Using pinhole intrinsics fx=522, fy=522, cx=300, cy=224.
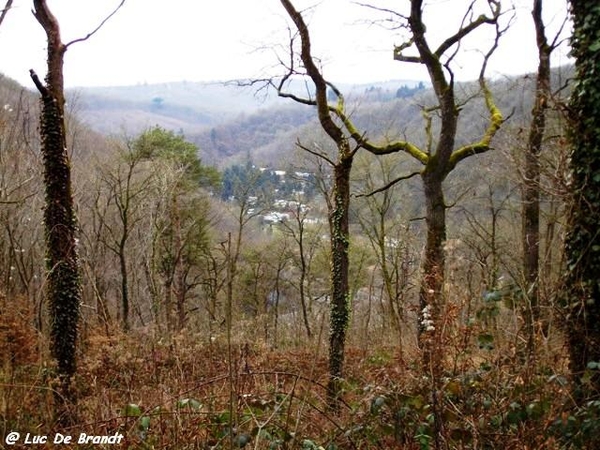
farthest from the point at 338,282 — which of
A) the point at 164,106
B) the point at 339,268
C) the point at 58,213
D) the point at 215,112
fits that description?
the point at 215,112

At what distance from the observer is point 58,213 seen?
26.0 ft

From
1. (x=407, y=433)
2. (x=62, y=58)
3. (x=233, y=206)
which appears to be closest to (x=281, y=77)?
(x=62, y=58)

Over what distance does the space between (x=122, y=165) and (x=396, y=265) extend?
A: 1277 centimetres

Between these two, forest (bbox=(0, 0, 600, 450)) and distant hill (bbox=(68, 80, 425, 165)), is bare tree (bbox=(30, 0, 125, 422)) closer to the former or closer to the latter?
forest (bbox=(0, 0, 600, 450))

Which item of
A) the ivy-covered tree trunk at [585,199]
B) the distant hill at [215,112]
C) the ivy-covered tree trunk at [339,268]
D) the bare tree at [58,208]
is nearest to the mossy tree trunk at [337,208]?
the ivy-covered tree trunk at [339,268]

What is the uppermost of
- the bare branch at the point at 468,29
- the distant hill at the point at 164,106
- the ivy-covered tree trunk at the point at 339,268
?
the distant hill at the point at 164,106

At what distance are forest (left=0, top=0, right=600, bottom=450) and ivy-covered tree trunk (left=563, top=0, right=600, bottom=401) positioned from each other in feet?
0.07

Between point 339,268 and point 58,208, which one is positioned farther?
point 339,268

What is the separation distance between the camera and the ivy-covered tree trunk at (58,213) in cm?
778

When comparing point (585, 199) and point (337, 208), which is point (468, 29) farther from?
point (585, 199)

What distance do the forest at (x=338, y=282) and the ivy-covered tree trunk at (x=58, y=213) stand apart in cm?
3

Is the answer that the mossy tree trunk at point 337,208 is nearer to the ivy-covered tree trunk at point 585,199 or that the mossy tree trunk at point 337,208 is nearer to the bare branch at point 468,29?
the bare branch at point 468,29

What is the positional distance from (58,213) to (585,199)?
7.02 m

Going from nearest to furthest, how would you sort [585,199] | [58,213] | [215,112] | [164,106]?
1. [585,199]
2. [58,213]
3. [164,106]
4. [215,112]
